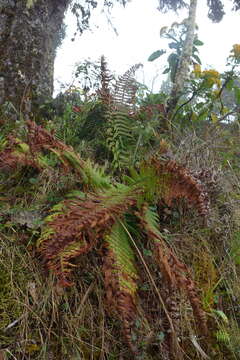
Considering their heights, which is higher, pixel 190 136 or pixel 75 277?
pixel 190 136

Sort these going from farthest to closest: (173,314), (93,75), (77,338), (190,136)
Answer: (93,75) → (190,136) → (173,314) → (77,338)

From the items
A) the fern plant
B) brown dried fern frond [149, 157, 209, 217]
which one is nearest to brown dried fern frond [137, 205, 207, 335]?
the fern plant

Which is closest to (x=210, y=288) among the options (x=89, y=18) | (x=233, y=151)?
(x=233, y=151)

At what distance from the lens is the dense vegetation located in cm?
118

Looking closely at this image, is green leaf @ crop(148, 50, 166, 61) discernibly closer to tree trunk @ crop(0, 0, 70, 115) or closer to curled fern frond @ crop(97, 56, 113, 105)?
tree trunk @ crop(0, 0, 70, 115)

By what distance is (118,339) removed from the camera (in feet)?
4.20

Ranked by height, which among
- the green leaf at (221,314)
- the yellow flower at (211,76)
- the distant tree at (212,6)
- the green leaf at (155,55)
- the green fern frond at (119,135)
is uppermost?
the distant tree at (212,6)

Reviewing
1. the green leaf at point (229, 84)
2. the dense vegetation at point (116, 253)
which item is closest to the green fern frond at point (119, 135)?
the dense vegetation at point (116, 253)

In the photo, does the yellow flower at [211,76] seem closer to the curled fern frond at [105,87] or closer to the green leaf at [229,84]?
the green leaf at [229,84]

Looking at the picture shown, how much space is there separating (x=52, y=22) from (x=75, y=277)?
2719 millimetres

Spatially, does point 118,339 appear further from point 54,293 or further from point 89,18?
point 89,18

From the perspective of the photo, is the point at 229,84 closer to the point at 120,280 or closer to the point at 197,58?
the point at 197,58

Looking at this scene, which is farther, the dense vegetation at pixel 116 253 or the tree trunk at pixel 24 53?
the tree trunk at pixel 24 53

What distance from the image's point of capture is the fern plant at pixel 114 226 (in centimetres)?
114
